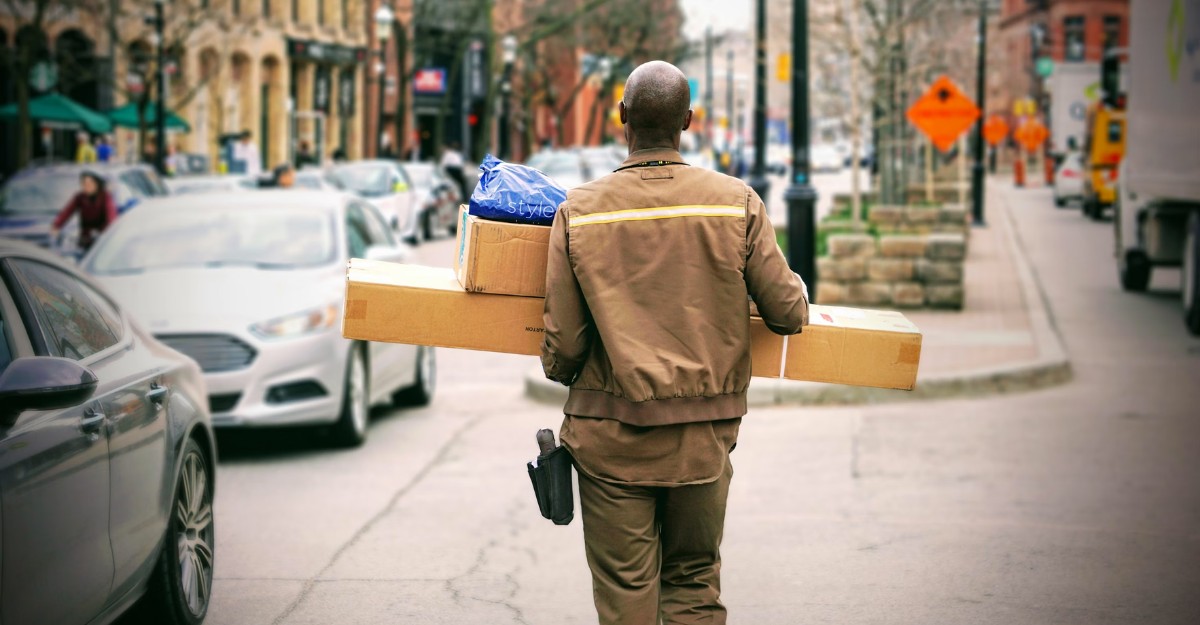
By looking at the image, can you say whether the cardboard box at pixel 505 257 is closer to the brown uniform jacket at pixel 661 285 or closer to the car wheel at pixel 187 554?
the brown uniform jacket at pixel 661 285

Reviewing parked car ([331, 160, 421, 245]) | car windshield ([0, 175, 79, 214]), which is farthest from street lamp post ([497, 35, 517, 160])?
car windshield ([0, 175, 79, 214])

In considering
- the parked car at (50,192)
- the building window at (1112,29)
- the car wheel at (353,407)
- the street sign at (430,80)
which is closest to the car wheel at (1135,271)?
the car wheel at (353,407)

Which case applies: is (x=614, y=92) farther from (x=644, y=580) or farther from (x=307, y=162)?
(x=644, y=580)

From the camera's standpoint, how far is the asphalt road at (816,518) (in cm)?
596

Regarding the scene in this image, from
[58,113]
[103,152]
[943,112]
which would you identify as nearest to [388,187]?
[58,113]

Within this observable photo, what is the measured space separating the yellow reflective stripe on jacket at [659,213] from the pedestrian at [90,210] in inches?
622

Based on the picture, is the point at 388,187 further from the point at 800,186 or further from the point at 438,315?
the point at 438,315

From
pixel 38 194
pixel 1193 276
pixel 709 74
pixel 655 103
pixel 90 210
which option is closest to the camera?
pixel 655 103

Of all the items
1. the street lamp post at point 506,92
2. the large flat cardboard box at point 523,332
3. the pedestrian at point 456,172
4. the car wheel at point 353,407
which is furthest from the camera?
the street lamp post at point 506,92

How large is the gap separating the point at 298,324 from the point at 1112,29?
88.9 meters

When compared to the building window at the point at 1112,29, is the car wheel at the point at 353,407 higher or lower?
lower

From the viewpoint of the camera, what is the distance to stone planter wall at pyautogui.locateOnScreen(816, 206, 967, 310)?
15992mm

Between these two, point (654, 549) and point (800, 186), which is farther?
point (800, 186)

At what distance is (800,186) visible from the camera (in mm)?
→ 14289
